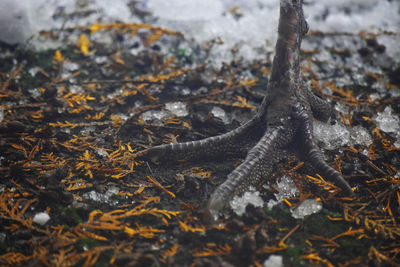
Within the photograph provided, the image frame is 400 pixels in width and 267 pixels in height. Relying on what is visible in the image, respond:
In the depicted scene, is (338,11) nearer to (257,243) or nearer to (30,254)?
(257,243)

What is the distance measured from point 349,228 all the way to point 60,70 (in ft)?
10.2

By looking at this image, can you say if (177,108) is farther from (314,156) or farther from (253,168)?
(314,156)

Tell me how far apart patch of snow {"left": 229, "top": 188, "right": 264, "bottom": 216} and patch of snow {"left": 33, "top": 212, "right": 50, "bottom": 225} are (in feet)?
3.61

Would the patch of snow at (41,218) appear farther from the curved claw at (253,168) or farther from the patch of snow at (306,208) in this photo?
the patch of snow at (306,208)

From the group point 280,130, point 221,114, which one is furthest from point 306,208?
point 221,114

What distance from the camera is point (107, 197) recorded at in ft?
6.40

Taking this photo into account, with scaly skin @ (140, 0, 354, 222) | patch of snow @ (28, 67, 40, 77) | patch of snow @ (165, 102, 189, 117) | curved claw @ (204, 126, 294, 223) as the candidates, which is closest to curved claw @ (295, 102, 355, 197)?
scaly skin @ (140, 0, 354, 222)

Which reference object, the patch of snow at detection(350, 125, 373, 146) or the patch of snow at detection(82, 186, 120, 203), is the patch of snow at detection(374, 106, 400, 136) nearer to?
the patch of snow at detection(350, 125, 373, 146)

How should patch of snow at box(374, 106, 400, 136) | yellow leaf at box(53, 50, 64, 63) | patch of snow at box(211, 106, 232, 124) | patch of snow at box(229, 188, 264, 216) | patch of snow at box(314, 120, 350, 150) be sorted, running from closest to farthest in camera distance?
patch of snow at box(229, 188, 264, 216) < patch of snow at box(314, 120, 350, 150) < patch of snow at box(374, 106, 400, 136) < patch of snow at box(211, 106, 232, 124) < yellow leaf at box(53, 50, 64, 63)

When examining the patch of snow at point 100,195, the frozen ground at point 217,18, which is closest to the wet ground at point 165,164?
the patch of snow at point 100,195

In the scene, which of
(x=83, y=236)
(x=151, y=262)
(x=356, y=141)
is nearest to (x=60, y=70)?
(x=83, y=236)

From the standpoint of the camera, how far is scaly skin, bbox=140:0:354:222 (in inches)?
83.6

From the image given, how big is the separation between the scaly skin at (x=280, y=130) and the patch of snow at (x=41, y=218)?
0.75 metres

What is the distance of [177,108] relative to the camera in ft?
9.20
